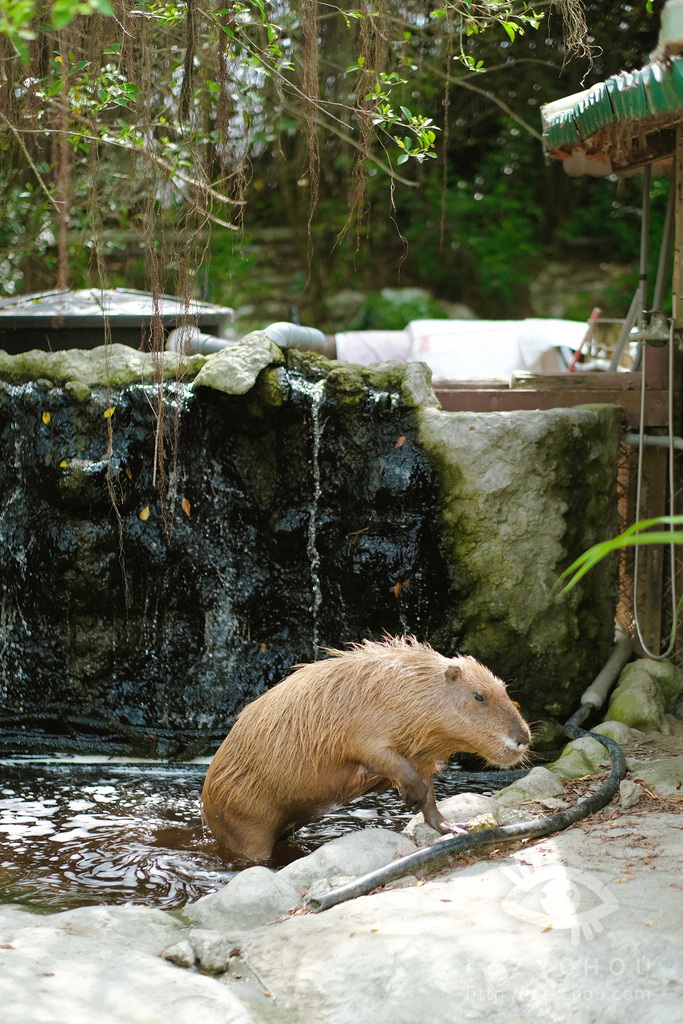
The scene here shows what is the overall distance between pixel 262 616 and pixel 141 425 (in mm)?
1305

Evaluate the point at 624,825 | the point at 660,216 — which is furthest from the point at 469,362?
the point at 660,216

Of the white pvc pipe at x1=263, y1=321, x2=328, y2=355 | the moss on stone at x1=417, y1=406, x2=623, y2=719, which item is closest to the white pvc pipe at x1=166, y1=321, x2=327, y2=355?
the white pvc pipe at x1=263, y1=321, x2=328, y2=355

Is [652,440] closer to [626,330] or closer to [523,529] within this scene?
[523,529]

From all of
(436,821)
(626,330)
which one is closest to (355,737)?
(436,821)

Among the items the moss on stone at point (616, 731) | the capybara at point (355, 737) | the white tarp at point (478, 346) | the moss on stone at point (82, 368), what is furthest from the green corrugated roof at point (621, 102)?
the white tarp at point (478, 346)

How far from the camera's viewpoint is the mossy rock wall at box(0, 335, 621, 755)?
16.8 feet

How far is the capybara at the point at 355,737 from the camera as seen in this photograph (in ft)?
11.4

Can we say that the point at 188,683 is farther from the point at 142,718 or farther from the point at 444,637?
the point at 444,637

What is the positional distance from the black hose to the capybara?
0.25 m

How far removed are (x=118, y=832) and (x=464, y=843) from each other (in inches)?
61.5

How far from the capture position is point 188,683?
5340 mm

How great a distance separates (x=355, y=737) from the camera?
11.4 ft

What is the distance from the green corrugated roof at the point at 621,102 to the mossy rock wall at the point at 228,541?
1.46 m

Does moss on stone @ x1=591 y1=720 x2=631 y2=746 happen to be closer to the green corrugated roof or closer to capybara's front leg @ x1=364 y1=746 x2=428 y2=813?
capybara's front leg @ x1=364 y1=746 x2=428 y2=813
